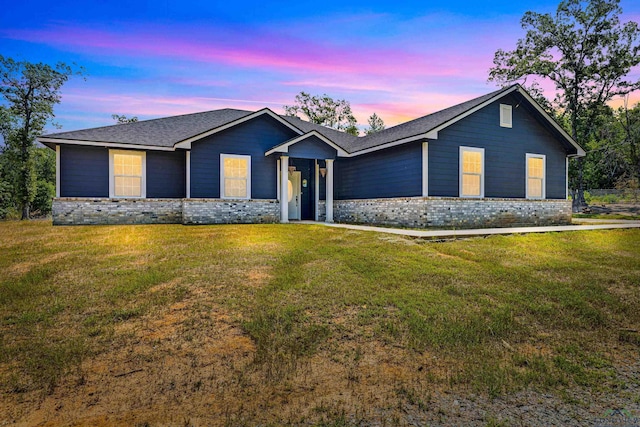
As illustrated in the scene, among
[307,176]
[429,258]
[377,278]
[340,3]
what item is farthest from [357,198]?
[377,278]

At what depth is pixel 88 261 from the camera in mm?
6977

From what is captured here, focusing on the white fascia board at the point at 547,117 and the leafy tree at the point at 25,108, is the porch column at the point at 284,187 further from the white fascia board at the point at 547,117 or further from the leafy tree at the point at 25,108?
the leafy tree at the point at 25,108

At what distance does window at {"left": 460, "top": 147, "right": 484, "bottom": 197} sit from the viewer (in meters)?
13.9

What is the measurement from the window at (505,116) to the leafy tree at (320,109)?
76.5 feet

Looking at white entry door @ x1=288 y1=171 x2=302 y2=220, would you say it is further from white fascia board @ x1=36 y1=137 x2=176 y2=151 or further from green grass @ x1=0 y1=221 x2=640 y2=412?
green grass @ x1=0 y1=221 x2=640 y2=412

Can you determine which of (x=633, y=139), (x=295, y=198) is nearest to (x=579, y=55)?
(x=633, y=139)

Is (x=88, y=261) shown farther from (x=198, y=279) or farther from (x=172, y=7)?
(x=172, y=7)

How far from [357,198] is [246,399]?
1422 centimetres

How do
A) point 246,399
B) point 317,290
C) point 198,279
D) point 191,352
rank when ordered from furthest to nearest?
point 198,279
point 317,290
point 191,352
point 246,399

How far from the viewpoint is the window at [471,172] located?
1395 centimetres

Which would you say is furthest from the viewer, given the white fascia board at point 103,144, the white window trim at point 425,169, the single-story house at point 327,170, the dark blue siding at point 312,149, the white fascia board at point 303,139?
the dark blue siding at point 312,149

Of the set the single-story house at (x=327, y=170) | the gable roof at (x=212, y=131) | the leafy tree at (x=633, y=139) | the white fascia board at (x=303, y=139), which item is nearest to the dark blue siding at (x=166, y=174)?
the single-story house at (x=327, y=170)

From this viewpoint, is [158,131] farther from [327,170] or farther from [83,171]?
[327,170]

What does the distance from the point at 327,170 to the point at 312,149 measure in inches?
49.7
